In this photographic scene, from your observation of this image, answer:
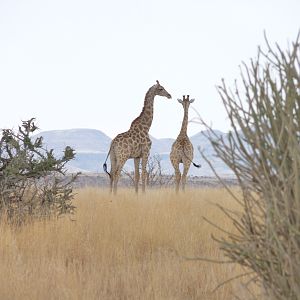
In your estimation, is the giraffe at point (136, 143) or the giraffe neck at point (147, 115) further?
the giraffe neck at point (147, 115)

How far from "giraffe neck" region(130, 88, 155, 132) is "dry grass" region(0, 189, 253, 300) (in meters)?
4.12

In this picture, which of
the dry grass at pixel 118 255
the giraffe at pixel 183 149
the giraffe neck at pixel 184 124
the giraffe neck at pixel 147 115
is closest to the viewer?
the dry grass at pixel 118 255

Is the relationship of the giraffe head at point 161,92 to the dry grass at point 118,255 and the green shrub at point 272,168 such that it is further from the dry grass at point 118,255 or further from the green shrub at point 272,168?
the green shrub at point 272,168

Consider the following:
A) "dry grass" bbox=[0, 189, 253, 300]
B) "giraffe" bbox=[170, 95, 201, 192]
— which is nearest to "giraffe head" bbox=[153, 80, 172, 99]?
"giraffe" bbox=[170, 95, 201, 192]

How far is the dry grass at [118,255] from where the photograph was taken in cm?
544

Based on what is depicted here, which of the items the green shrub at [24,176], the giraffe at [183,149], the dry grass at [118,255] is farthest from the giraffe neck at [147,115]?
the green shrub at [24,176]

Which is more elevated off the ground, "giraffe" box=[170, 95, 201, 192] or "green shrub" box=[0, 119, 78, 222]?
"giraffe" box=[170, 95, 201, 192]

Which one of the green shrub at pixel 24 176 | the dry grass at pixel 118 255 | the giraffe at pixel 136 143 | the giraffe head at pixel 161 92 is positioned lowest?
the dry grass at pixel 118 255

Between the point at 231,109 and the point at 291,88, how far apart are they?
1.03 feet

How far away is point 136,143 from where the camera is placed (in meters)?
13.8

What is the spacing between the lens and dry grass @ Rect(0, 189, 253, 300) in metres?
5.44

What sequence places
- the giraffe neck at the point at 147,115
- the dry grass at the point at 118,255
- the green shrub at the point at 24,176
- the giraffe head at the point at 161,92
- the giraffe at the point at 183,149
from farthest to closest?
the giraffe at the point at 183,149 → the giraffe head at the point at 161,92 → the giraffe neck at the point at 147,115 → the green shrub at the point at 24,176 → the dry grass at the point at 118,255

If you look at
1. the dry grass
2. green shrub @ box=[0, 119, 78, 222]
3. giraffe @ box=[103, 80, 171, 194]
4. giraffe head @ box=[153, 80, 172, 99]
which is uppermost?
giraffe head @ box=[153, 80, 172, 99]

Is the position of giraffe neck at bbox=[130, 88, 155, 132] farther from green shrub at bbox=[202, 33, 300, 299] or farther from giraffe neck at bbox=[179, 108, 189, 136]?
green shrub at bbox=[202, 33, 300, 299]
